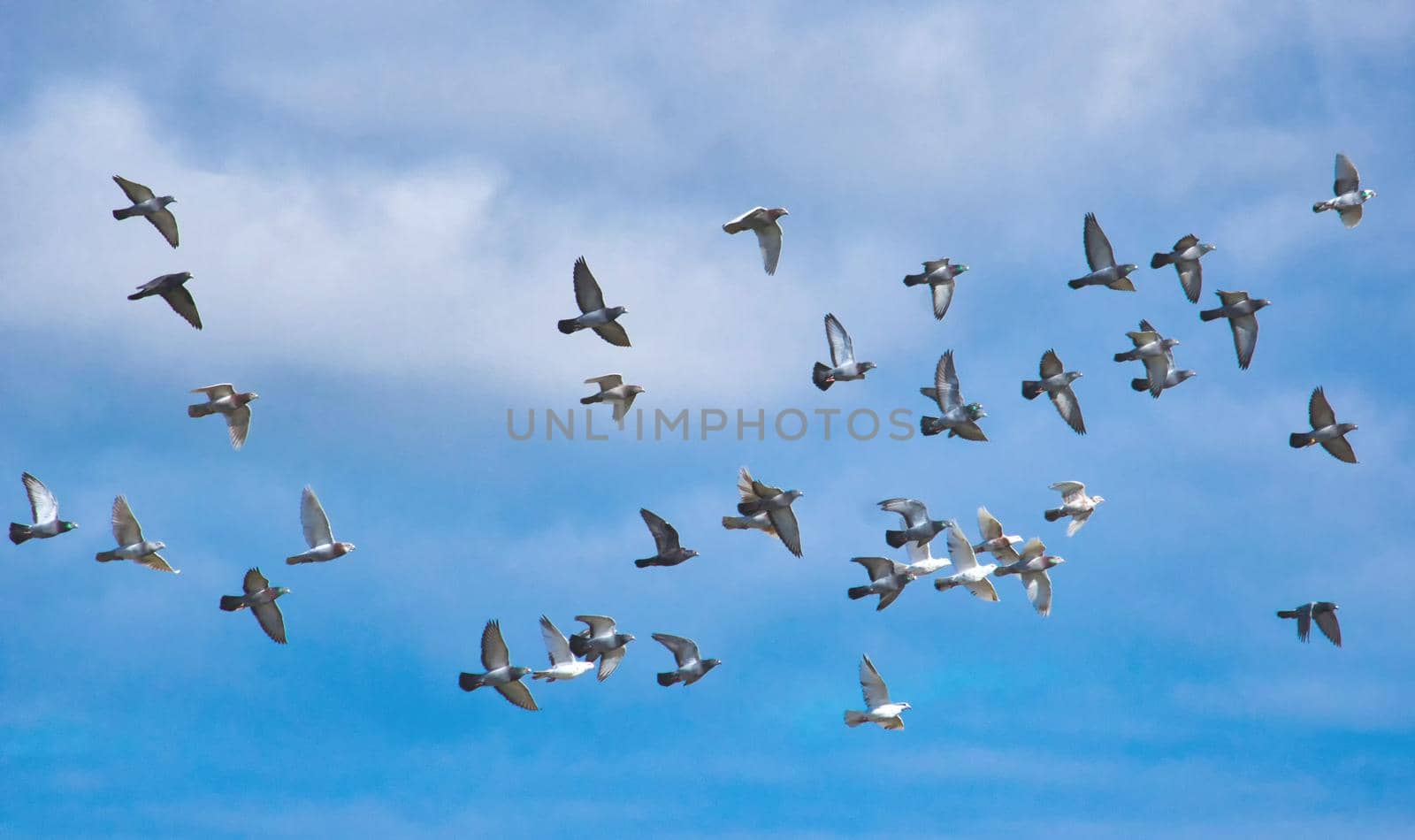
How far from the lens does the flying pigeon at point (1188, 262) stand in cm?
4281

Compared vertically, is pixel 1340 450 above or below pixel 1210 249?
A: below

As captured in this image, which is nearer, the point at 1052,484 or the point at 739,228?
the point at 739,228

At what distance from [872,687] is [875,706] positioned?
44 centimetres

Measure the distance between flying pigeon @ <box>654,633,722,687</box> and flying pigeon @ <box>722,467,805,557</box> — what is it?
9.77 ft

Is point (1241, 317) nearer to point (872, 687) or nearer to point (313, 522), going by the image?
point (872, 687)

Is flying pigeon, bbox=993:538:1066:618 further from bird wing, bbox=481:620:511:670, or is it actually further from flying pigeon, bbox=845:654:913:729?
bird wing, bbox=481:620:511:670

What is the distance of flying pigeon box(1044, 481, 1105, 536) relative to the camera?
1722 inches

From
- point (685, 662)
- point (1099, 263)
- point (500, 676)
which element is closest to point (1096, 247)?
point (1099, 263)

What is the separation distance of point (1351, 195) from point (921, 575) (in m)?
13.9

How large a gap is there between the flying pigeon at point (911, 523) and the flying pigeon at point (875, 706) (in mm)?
2799

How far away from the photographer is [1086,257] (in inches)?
1667

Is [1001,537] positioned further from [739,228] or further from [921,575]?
[739,228]

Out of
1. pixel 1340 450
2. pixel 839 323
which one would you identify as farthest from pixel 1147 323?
pixel 839 323

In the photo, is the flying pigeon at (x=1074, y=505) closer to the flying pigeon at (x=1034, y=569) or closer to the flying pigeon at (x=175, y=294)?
the flying pigeon at (x=1034, y=569)
